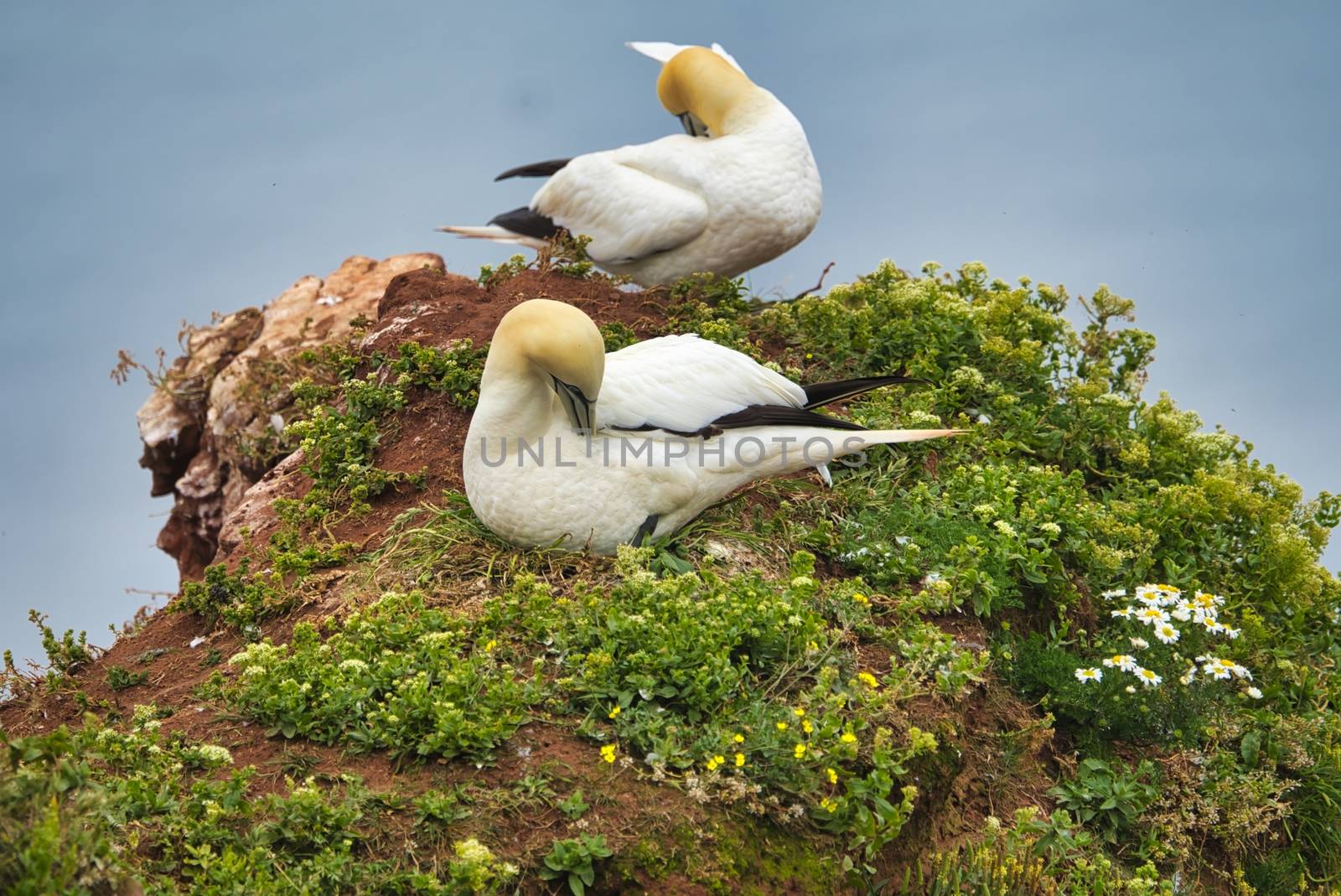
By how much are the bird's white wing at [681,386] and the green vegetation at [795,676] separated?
653 mm

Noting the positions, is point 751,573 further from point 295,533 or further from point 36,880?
point 36,880

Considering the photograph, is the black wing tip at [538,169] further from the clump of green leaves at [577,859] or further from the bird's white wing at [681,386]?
the clump of green leaves at [577,859]

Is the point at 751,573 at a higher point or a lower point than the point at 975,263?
lower

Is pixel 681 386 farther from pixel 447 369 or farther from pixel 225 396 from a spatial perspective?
pixel 225 396

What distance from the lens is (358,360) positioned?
29.2 feet

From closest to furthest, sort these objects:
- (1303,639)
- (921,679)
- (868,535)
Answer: (921,679)
(868,535)
(1303,639)

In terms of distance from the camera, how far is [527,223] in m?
9.95

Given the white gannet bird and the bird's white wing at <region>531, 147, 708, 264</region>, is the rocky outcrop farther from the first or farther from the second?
the white gannet bird

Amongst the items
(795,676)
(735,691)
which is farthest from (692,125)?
(735,691)

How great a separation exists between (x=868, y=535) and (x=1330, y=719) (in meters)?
2.82

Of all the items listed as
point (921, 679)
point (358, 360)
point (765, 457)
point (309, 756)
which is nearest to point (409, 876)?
point (309, 756)

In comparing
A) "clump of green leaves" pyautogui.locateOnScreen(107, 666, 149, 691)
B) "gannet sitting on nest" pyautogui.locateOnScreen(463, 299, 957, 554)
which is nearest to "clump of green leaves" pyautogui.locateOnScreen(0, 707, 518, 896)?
"clump of green leaves" pyautogui.locateOnScreen(107, 666, 149, 691)

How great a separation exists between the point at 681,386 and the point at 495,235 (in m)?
4.24

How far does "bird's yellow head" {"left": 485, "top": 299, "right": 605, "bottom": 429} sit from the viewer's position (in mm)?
5773
